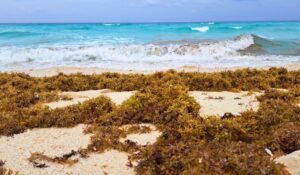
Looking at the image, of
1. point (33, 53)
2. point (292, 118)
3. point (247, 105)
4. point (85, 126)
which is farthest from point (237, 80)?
point (33, 53)

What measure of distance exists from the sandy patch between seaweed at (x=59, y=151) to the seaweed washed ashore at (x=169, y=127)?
27 millimetres

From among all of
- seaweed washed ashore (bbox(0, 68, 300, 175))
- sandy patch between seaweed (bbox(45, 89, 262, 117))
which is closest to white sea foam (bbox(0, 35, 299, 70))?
sandy patch between seaweed (bbox(45, 89, 262, 117))

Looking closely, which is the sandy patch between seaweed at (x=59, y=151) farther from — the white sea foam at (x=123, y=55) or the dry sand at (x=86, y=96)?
the white sea foam at (x=123, y=55)

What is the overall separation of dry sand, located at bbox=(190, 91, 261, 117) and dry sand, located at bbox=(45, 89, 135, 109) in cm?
121

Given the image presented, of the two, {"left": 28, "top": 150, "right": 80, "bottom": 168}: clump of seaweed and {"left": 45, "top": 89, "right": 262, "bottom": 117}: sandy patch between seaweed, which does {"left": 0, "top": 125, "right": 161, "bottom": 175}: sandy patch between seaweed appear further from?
{"left": 45, "top": 89, "right": 262, "bottom": 117}: sandy patch between seaweed

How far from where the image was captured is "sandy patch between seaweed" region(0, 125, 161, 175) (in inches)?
148

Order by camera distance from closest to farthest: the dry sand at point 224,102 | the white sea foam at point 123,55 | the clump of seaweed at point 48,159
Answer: the clump of seaweed at point 48,159 < the dry sand at point 224,102 < the white sea foam at point 123,55

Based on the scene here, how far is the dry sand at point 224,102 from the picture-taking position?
558 cm

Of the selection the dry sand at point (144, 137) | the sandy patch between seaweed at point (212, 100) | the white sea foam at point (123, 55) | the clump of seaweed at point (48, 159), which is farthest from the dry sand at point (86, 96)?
the white sea foam at point (123, 55)

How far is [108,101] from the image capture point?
18.2ft

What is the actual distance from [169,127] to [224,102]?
1665 mm

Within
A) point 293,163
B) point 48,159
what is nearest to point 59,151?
point 48,159

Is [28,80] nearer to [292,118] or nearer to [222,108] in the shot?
[222,108]

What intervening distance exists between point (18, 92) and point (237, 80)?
13.0ft
